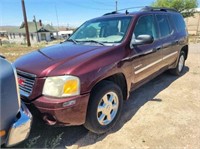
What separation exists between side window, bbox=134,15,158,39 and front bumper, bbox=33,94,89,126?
5.98 ft

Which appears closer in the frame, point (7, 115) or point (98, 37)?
point (7, 115)

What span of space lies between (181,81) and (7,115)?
4791 millimetres

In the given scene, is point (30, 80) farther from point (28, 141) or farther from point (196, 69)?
point (196, 69)

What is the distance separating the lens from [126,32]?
3582mm

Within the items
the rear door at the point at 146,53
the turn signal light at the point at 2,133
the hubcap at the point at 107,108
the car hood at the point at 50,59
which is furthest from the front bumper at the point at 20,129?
the rear door at the point at 146,53

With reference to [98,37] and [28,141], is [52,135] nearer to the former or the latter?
[28,141]

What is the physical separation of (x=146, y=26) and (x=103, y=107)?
81.3 inches

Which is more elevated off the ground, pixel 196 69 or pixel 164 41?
pixel 164 41

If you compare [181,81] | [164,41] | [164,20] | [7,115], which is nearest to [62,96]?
[7,115]

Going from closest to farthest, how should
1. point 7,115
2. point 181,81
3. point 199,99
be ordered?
point 7,115 → point 199,99 → point 181,81

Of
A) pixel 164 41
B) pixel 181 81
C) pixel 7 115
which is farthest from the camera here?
pixel 181 81

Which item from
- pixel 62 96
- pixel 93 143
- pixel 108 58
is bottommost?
pixel 93 143

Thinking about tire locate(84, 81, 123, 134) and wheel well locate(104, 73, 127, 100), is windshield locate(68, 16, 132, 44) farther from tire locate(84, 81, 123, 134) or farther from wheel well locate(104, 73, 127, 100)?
tire locate(84, 81, 123, 134)

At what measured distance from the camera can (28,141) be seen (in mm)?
2801
